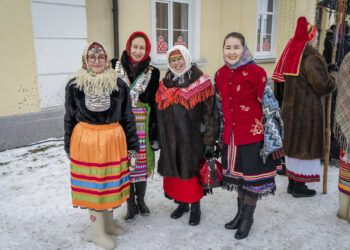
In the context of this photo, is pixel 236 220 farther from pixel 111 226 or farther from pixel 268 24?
pixel 268 24

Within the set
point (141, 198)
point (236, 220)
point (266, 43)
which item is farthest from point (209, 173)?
point (266, 43)

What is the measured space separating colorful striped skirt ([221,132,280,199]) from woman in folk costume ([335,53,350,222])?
650 mm

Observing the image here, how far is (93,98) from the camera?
227 centimetres

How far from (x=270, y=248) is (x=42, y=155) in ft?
11.5

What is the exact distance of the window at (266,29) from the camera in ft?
29.5

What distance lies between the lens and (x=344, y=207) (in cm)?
288

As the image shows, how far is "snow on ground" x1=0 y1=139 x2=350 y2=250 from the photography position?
8.34 feet

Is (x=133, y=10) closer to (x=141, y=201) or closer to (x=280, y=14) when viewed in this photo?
(x=141, y=201)

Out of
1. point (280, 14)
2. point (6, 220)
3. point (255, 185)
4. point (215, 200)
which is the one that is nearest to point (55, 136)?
point (6, 220)

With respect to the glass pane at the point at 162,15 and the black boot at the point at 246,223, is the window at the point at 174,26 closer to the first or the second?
the glass pane at the point at 162,15

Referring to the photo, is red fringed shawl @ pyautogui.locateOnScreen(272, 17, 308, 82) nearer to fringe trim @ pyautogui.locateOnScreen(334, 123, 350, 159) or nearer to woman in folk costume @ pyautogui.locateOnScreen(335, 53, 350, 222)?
woman in folk costume @ pyautogui.locateOnScreen(335, 53, 350, 222)

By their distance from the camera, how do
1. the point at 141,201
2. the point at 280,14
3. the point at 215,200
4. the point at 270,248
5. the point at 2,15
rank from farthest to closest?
the point at 280,14
the point at 2,15
the point at 215,200
the point at 141,201
the point at 270,248

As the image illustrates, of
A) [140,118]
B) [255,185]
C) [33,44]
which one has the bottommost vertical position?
[255,185]

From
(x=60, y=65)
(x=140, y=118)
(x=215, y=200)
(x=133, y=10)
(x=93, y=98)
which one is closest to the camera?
(x=93, y=98)
